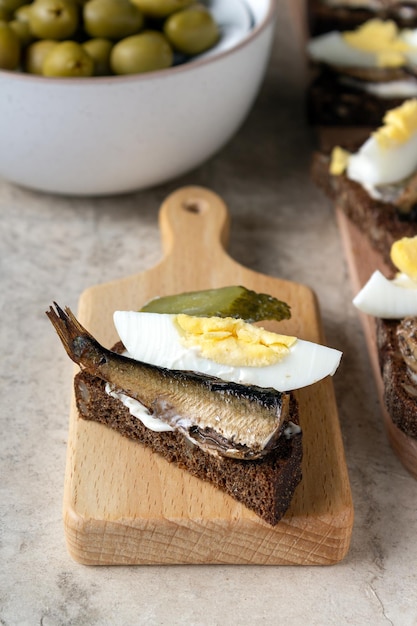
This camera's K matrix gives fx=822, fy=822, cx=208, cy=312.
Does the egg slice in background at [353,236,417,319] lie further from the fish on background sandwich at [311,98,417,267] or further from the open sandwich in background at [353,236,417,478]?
the fish on background sandwich at [311,98,417,267]

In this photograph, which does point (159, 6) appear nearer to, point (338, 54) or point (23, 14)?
point (23, 14)

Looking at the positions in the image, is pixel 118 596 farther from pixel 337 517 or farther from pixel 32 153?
pixel 32 153

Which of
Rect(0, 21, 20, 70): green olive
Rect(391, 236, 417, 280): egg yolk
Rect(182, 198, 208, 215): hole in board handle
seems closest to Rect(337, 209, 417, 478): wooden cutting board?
Rect(391, 236, 417, 280): egg yolk

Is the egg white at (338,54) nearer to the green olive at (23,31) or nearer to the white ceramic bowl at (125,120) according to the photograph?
the white ceramic bowl at (125,120)

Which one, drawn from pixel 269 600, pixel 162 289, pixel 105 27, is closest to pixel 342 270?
pixel 162 289

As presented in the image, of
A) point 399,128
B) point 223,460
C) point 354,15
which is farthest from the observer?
point 354,15

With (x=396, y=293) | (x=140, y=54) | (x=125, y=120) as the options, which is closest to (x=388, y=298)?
(x=396, y=293)
